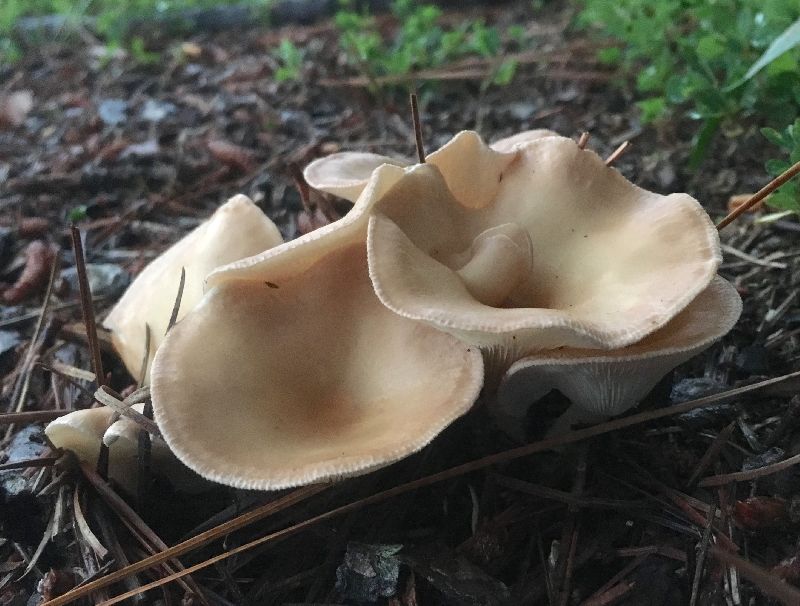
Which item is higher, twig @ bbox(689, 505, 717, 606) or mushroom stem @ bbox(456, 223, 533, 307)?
mushroom stem @ bbox(456, 223, 533, 307)

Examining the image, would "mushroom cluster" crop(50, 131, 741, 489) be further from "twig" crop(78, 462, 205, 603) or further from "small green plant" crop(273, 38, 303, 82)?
"small green plant" crop(273, 38, 303, 82)

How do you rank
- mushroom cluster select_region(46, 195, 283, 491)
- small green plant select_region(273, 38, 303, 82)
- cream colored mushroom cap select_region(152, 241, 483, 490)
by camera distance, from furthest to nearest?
small green plant select_region(273, 38, 303, 82)
mushroom cluster select_region(46, 195, 283, 491)
cream colored mushroom cap select_region(152, 241, 483, 490)

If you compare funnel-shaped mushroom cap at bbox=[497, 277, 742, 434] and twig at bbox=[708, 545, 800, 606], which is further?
funnel-shaped mushroom cap at bbox=[497, 277, 742, 434]

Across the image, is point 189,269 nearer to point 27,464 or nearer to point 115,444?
point 115,444

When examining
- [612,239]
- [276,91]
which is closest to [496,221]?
[612,239]

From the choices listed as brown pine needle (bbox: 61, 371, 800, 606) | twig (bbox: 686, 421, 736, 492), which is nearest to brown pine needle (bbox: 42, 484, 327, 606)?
brown pine needle (bbox: 61, 371, 800, 606)

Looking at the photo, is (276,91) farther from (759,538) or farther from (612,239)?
(759,538)

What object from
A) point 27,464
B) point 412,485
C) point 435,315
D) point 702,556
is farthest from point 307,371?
point 702,556
